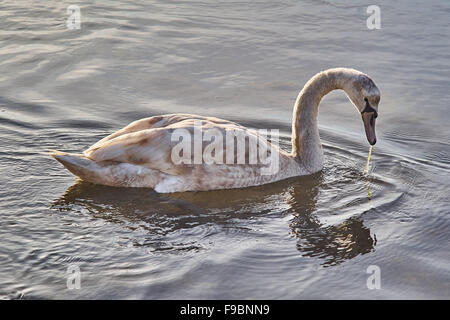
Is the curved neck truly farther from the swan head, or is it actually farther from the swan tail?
the swan tail

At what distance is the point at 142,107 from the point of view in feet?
32.3

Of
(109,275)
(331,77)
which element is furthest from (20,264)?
(331,77)

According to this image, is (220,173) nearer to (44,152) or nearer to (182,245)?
(182,245)

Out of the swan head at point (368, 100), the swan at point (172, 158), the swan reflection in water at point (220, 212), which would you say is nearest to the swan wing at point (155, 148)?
the swan at point (172, 158)

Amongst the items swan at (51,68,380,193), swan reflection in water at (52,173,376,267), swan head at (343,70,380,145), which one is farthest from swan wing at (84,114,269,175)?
swan head at (343,70,380,145)

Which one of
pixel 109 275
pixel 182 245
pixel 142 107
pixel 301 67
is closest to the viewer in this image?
pixel 109 275

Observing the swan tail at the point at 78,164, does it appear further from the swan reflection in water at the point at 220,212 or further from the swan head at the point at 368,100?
the swan head at the point at 368,100

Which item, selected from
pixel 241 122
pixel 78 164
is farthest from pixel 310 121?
pixel 78 164

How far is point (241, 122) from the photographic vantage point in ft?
31.1

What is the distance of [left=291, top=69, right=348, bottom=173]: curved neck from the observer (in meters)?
8.30

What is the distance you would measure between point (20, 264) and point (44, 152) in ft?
8.83

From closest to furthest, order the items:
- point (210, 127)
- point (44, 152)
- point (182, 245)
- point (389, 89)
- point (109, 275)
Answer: point (109, 275) → point (182, 245) → point (210, 127) → point (44, 152) → point (389, 89)

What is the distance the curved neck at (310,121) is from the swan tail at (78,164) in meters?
2.41

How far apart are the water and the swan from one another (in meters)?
0.15
